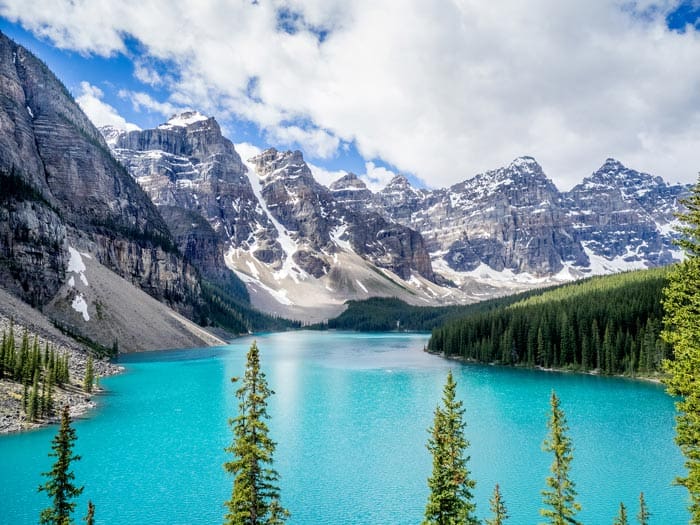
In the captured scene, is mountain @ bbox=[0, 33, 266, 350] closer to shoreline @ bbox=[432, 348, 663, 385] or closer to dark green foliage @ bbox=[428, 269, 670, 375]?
shoreline @ bbox=[432, 348, 663, 385]

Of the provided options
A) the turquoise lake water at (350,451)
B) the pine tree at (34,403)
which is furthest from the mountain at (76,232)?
the pine tree at (34,403)

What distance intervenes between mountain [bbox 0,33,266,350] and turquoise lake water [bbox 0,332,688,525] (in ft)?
129

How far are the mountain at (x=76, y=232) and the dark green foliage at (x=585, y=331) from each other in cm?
7548

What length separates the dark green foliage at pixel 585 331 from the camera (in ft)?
268

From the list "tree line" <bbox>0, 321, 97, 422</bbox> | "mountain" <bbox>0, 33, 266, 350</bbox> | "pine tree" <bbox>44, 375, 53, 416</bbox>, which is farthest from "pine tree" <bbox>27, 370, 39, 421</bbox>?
"mountain" <bbox>0, 33, 266, 350</bbox>

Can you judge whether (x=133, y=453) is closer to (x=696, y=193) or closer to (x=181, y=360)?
(x=696, y=193)

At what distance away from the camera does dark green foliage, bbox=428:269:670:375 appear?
268 ft

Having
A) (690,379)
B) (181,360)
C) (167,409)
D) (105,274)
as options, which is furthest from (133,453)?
(105,274)

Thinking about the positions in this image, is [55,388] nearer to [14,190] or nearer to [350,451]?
[350,451]

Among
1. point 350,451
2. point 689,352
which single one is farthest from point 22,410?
point 689,352

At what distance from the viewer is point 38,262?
10294 centimetres

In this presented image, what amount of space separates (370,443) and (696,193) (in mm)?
30467

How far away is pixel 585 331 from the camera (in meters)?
89.6

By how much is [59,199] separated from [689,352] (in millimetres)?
160415
